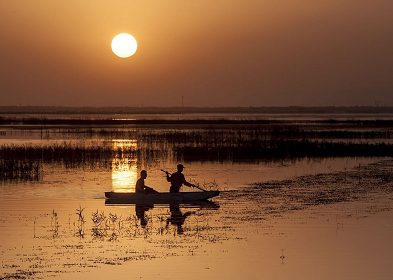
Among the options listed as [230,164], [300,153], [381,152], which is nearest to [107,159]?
[230,164]

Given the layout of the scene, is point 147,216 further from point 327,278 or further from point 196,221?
point 327,278

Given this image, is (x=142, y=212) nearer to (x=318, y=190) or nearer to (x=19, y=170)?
(x=318, y=190)

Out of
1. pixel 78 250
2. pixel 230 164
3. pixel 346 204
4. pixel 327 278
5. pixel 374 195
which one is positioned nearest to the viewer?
pixel 327 278

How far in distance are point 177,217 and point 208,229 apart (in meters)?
2.40

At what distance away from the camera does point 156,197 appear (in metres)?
22.7

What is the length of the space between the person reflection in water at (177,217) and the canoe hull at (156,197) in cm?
34

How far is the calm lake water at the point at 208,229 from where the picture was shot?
13516 millimetres

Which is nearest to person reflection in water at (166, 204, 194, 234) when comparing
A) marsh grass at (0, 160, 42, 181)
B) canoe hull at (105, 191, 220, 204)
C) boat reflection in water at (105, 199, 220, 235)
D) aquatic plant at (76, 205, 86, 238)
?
boat reflection in water at (105, 199, 220, 235)

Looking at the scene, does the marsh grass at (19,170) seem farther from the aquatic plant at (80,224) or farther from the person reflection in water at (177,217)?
the aquatic plant at (80,224)

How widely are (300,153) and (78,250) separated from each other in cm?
2845

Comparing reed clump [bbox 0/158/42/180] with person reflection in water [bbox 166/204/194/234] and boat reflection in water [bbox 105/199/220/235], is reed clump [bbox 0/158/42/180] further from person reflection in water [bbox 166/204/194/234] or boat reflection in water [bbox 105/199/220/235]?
person reflection in water [bbox 166/204/194/234]

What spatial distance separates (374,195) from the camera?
23.7m

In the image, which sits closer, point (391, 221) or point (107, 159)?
point (391, 221)

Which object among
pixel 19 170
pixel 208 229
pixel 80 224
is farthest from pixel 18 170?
pixel 208 229
